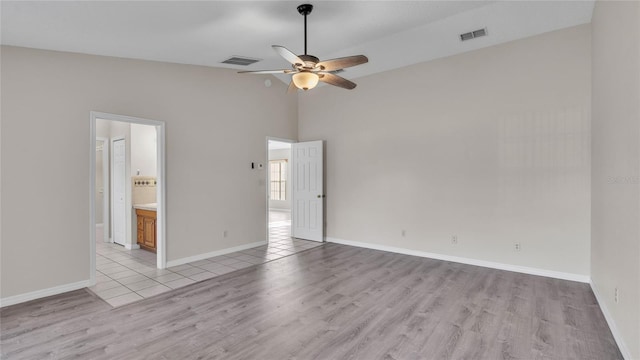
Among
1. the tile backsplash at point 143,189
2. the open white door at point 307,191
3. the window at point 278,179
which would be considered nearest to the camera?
the tile backsplash at point 143,189

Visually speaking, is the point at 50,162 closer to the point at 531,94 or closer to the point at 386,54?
the point at 386,54

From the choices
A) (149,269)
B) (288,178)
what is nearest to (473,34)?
(149,269)

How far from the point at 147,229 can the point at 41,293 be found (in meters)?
2.09

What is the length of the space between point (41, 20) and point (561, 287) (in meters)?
6.07

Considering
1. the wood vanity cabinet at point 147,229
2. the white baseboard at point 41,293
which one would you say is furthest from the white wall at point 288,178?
the white baseboard at point 41,293

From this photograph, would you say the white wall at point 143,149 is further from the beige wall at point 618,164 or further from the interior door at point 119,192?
the beige wall at point 618,164

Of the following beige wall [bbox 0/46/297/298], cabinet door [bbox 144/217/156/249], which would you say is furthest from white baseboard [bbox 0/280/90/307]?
cabinet door [bbox 144/217/156/249]

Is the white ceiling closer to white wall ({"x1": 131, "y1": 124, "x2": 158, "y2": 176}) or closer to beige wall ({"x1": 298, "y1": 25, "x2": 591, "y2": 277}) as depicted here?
beige wall ({"x1": 298, "y1": 25, "x2": 591, "y2": 277})

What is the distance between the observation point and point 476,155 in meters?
4.63

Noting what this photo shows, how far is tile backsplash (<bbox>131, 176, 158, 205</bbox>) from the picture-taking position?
5.75 m

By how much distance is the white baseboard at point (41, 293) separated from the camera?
10.5 feet

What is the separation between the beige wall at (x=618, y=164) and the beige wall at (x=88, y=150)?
15.9ft

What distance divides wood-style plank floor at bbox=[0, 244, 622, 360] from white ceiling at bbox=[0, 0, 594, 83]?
107 inches

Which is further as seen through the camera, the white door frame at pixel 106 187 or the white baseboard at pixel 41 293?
the white door frame at pixel 106 187
